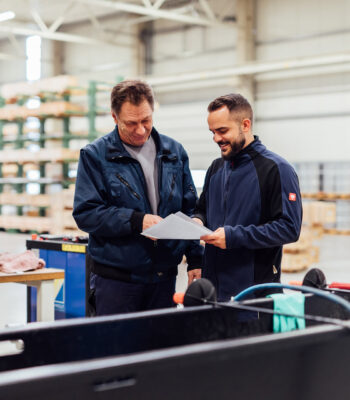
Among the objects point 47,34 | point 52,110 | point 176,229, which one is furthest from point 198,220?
point 47,34

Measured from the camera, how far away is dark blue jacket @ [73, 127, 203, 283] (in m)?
2.34

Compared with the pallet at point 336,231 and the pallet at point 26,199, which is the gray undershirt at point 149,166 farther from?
the pallet at point 336,231

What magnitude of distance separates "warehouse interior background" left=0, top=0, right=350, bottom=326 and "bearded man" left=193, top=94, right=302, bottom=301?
26.3ft

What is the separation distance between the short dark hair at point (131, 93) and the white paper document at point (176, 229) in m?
0.47

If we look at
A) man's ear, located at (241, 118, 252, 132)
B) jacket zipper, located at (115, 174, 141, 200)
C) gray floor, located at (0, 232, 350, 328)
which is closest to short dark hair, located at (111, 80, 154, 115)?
jacket zipper, located at (115, 174, 141, 200)

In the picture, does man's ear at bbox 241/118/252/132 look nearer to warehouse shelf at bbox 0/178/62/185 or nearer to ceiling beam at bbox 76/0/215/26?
ceiling beam at bbox 76/0/215/26

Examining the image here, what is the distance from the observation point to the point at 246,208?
236cm

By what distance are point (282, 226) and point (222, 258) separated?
0.28 metres

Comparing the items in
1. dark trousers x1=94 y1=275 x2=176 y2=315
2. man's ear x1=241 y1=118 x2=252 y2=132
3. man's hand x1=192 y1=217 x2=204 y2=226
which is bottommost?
dark trousers x1=94 y1=275 x2=176 y2=315

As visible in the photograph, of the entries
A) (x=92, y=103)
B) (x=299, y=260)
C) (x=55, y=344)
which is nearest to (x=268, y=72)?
(x=92, y=103)

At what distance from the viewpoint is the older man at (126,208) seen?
7.69 feet

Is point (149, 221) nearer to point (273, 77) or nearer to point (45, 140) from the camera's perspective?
point (45, 140)

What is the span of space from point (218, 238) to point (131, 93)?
2.13ft

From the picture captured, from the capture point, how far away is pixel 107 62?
709 inches
